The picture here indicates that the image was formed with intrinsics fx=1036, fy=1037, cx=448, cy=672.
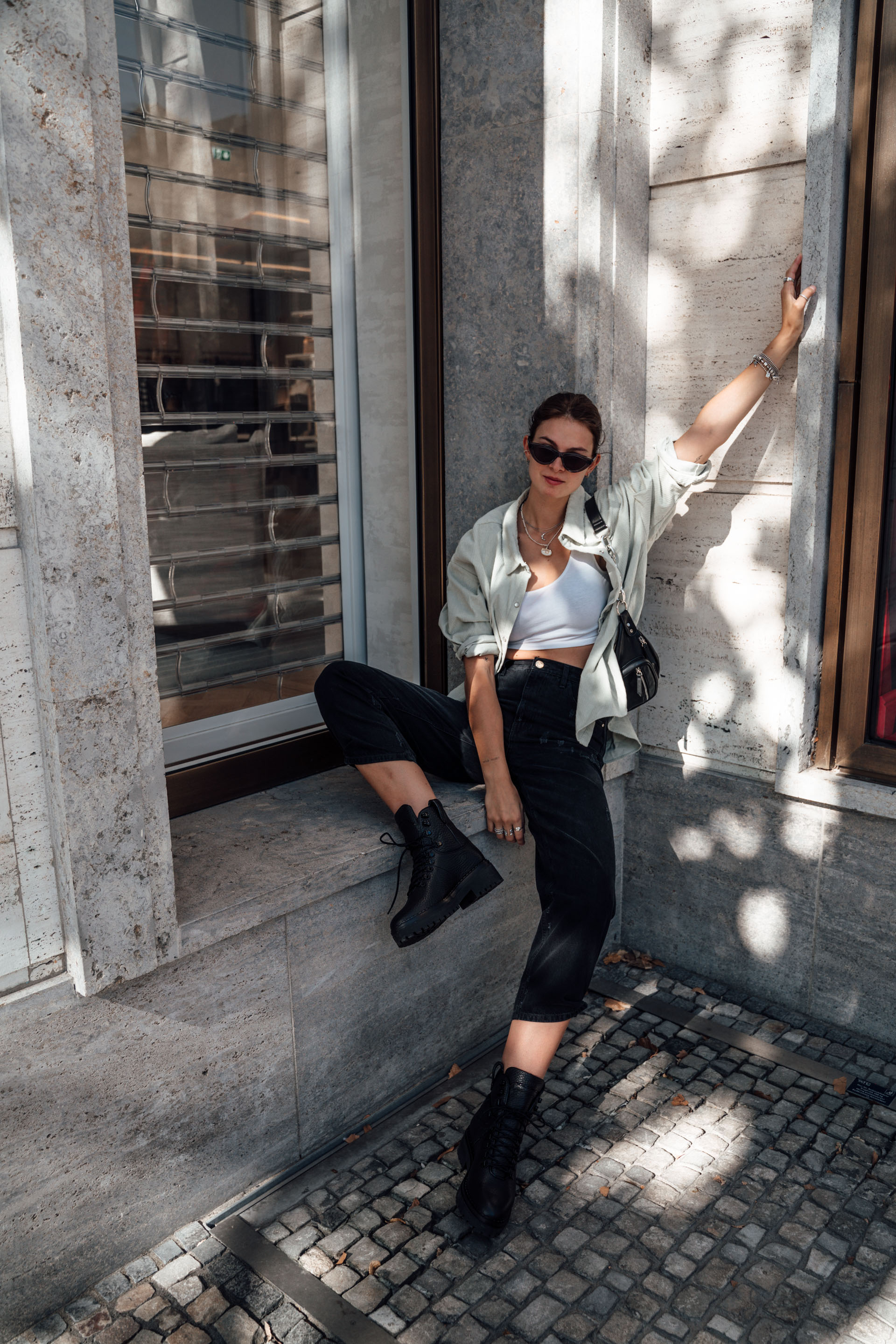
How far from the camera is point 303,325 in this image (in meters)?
3.86

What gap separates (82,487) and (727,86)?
2652mm

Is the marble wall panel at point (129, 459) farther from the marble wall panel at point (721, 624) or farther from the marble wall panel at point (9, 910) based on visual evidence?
the marble wall panel at point (721, 624)

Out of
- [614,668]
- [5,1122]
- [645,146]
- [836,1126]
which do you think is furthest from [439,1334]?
[645,146]

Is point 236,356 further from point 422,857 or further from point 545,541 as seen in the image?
point 422,857

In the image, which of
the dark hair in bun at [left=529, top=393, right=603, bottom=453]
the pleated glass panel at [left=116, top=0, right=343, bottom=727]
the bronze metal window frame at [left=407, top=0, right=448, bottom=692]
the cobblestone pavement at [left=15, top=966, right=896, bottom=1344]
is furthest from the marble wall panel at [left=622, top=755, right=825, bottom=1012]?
the pleated glass panel at [left=116, top=0, right=343, bottom=727]

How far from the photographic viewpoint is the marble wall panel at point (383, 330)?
381 cm

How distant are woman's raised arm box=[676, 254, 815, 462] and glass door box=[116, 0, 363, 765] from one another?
1.35 metres

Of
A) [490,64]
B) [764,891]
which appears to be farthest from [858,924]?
[490,64]

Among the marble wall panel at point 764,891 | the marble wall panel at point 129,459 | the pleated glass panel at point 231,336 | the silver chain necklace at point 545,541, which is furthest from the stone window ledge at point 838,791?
the marble wall panel at point 129,459

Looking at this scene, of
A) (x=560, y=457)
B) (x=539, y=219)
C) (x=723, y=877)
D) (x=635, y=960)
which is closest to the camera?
(x=560, y=457)

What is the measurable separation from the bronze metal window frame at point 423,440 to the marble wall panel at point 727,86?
821 millimetres

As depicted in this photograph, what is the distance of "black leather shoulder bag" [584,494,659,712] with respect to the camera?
346cm

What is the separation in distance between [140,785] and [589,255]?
94.5 inches

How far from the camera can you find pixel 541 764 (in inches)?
134
